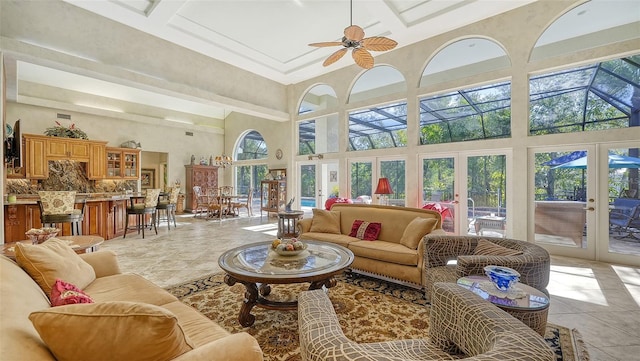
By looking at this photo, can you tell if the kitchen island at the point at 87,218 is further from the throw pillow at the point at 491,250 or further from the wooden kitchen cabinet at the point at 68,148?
the throw pillow at the point at 491,250

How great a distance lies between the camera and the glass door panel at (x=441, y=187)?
580cm

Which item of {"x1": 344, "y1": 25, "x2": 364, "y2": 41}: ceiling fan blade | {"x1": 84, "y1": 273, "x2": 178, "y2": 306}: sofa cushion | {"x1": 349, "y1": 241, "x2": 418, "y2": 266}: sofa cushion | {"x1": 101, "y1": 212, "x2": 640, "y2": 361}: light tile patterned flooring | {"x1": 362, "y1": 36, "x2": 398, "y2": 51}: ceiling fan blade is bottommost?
{"x1": 101, "y1": 212, "x2": 640, "y2": 361}: light tile patterned flooring

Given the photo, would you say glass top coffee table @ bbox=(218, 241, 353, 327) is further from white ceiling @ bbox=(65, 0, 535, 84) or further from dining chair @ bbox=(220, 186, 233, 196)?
dining chair @ bbox=(220, 186, 233, 196)

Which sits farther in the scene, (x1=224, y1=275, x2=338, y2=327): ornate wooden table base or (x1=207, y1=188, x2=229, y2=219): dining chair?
(x1=207, y1=188, x2=229, y2=219): dining chair

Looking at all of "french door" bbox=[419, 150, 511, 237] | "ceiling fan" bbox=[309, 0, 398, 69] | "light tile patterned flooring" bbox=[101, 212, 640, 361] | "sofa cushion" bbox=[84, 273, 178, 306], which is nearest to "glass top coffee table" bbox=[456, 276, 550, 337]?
"light tile patterned flooring" bbox=[101, 212, 640, 361]

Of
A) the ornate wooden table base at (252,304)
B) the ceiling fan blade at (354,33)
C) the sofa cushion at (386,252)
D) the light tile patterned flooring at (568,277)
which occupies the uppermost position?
the ceiling fan blade at (354,33)

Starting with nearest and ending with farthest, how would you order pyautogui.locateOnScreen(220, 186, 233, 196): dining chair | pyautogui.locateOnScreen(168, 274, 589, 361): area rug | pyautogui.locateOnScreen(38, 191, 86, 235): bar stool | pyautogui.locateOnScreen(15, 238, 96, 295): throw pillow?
pyautogui.locateOnScreen(15, 238, 96, 295): throw pillow, pyautogui.locateOnScreen(168, 274, 589, 361): area rug, pyautogui.locateOnScreen(38, 191, 86, 235): bar stool, pyautogui.locateOnScreen(220, 186, 233, 196): dining chair

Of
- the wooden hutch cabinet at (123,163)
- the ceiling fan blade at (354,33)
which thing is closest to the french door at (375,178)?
the ceiling fan blade at (354,33)

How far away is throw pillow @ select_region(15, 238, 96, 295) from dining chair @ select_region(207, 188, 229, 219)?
6911 mm

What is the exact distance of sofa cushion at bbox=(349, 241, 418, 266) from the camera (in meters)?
3.16

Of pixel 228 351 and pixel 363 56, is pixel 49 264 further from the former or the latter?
pixel 363 56

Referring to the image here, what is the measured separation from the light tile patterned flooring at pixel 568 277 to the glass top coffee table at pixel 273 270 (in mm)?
1379

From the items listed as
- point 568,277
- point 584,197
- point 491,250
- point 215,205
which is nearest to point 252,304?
point 491,250

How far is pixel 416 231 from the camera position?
3449 millimetres
